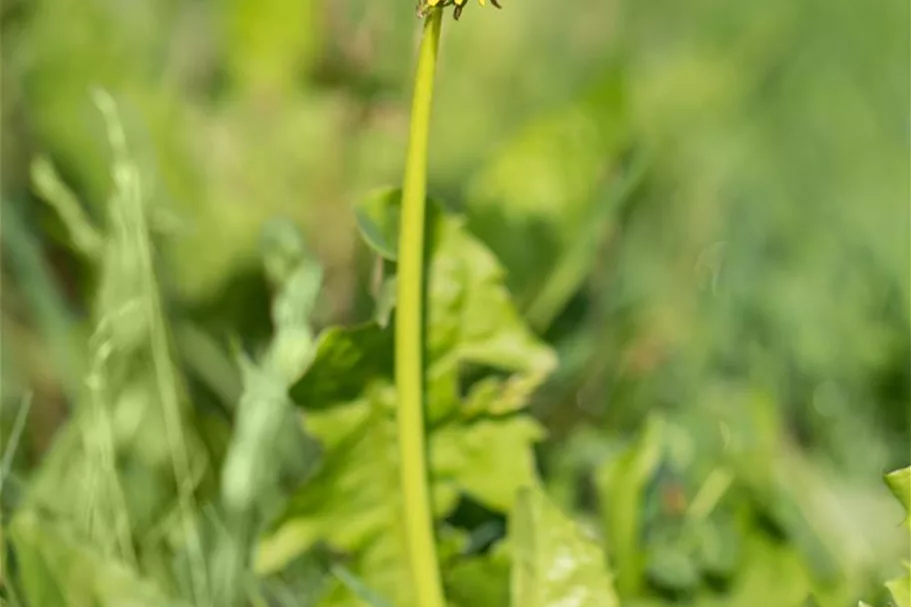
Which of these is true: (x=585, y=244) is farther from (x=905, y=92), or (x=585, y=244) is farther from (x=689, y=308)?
(x=905, y=92)

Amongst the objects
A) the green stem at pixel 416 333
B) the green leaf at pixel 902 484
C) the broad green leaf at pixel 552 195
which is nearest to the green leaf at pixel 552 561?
the green stem at pixel 416 333

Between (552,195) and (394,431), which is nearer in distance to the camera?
(394,431)

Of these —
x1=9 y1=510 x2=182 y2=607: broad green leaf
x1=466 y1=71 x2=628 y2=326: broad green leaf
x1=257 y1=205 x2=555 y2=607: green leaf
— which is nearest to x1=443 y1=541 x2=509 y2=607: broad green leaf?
x1=257 y1=205 x2=555 y2=607: green leaf

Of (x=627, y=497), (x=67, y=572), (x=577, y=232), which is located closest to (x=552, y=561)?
(x=627, y=497)

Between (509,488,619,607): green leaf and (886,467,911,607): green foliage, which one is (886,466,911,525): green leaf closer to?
(886,467,911,607): green foliage

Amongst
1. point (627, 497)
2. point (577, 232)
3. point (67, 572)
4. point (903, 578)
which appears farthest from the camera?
point (577, 232)

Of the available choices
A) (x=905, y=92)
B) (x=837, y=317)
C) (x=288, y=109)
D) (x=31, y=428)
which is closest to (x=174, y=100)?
(x=288, y=109)

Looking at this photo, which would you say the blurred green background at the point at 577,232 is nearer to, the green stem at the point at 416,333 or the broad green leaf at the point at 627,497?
the broad green leaf at the point at 627,497

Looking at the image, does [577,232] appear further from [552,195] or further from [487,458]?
[487,458]
